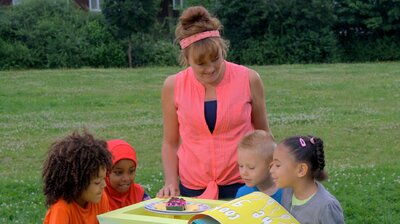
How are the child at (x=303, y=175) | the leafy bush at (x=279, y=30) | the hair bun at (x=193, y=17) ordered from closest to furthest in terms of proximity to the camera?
the child at (x=303, y=175) < the hair bun at (x=193, y=17) < the leafy bush at (x=279, y=30)

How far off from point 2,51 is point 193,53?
1060 inches

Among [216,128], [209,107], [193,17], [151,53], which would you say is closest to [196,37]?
[193,17]

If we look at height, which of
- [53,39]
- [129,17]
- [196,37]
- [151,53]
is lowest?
[151,53]

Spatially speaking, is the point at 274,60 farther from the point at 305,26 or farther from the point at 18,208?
the point at 18,208

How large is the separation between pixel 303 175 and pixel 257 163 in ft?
1.12

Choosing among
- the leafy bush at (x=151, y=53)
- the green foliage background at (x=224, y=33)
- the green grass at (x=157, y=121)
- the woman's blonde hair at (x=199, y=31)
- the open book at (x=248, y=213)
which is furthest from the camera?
the leafy bush at (x=151, y=53)

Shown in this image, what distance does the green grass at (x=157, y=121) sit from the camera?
24.8 feet

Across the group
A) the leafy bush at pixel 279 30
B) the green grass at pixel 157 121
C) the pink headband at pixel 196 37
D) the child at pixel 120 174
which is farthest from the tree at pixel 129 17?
the pink headband at pixel 196 37

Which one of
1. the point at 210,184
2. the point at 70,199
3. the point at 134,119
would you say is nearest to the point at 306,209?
the point at 210,184

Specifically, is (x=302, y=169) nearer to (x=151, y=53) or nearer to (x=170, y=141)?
(x=170, y=141)

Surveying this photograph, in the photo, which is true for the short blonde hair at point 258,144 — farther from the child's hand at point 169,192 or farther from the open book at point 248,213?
the child's hand at point 169,192

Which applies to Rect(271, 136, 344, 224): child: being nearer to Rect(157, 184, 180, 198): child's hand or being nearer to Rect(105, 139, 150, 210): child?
Rect(157, 184, 180, 198): child's hand

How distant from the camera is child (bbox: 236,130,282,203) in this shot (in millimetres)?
3641

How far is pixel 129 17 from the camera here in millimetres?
30750
